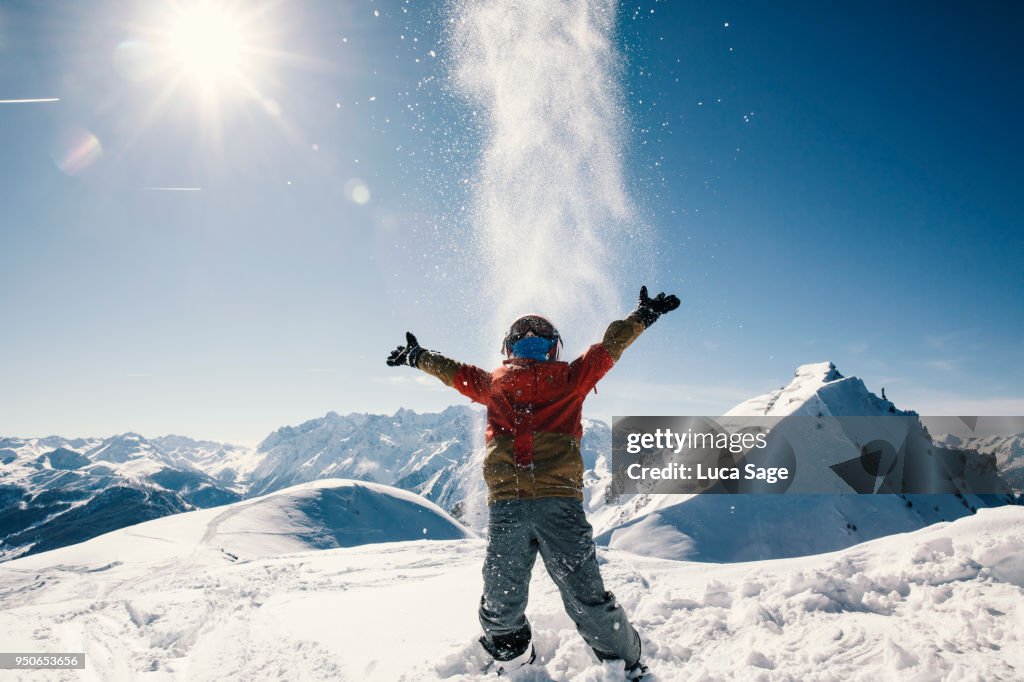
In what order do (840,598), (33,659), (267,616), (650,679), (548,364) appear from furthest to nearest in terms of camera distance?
1. (267,616)
2. (33,659)
3. (840,598)
4. (548,364)
5. (650,679)

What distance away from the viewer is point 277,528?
5369cm

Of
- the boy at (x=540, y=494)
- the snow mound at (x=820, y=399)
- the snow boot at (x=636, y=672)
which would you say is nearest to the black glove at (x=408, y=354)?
the boy at (x=540, y=494)

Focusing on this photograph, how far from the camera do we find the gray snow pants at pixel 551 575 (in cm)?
338

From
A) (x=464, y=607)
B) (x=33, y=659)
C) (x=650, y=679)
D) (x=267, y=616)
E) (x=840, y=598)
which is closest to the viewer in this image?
(x=650, y=679)

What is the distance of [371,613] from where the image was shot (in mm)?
5703

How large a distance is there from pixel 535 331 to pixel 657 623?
288cm

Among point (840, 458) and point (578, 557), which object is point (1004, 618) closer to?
point (578, 557)

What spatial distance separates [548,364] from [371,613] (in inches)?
159

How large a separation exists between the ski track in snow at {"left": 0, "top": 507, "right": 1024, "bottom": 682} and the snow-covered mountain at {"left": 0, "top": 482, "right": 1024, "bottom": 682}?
0.6 inches

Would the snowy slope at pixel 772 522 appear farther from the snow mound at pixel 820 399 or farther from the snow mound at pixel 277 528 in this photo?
the snow mound at pixel 277 528

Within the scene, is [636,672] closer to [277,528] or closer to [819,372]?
[277,528]

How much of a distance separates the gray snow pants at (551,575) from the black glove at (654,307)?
1711 mm

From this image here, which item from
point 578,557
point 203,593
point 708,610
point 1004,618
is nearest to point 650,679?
point 578,557

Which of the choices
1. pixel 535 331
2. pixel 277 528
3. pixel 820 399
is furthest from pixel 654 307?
pixel 820 399
